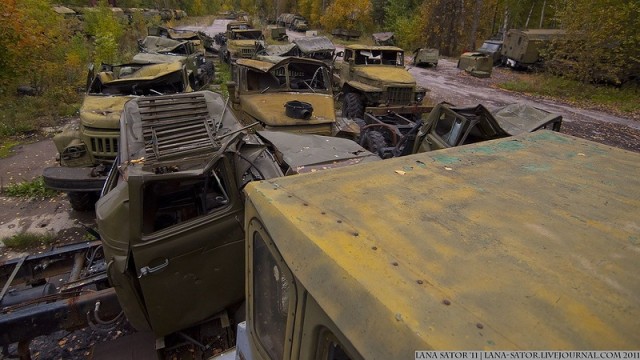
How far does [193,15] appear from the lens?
184ft

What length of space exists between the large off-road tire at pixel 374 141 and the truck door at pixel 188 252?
4085 mm

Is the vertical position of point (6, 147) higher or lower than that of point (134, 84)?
lower

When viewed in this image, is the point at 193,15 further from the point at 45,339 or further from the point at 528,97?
the point at 45,339

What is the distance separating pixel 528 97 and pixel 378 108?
9928mm

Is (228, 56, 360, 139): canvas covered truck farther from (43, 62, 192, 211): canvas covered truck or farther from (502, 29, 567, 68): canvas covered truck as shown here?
(502, 29, 567, 68): canvas covered truck

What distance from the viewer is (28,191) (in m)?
7.02

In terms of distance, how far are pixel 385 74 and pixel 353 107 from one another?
52.6 inches

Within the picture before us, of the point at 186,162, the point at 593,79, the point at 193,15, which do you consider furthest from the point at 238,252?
the point at 193,15

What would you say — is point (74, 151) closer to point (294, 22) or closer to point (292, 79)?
point (292, 79)

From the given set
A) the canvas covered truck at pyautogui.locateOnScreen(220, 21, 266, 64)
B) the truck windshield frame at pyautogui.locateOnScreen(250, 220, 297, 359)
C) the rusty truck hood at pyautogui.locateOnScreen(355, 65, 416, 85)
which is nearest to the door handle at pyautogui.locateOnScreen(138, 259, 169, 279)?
the truck windshield frame at pyautogui.locateOnScreen(250, 220, 297, 359)

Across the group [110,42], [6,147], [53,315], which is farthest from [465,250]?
[110,42]

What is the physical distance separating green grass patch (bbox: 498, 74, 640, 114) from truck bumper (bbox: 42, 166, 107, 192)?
55.3 feet

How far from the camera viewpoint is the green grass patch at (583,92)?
15.6 meters

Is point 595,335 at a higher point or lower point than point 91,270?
higher
